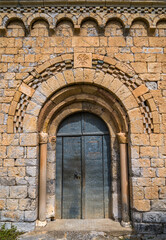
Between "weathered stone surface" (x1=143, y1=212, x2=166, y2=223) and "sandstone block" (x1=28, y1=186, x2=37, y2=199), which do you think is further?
"sandstone block" (x1=28, y1=186, x2=37, y2=199)

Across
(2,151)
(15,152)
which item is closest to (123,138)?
(15,152)

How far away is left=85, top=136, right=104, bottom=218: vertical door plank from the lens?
4242 mm

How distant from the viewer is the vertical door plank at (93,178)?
13.9 feet

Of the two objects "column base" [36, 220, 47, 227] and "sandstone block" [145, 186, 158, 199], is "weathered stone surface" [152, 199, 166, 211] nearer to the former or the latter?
"sandstone block" [145, 186, 158, 199]

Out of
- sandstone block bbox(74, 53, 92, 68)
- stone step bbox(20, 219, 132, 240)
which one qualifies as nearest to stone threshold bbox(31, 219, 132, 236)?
stone step bbox(20, 219, 132, 240)

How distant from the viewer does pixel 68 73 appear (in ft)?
13.5

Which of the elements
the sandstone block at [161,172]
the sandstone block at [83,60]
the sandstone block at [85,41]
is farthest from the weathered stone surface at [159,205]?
the sandstone block at [85,41]

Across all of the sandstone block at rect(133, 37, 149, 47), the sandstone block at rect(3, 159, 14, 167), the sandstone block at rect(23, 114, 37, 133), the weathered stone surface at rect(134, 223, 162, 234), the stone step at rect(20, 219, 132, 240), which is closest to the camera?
the stone step at rect(20, 219, 132, 240)

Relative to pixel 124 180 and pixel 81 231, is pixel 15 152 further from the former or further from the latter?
pixel 124 180

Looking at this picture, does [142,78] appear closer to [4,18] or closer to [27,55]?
[27,55]

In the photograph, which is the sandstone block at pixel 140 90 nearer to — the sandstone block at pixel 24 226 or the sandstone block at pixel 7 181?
the sandstone block at pixel 7 181

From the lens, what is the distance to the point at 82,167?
4.34m

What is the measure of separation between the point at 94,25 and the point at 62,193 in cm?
383

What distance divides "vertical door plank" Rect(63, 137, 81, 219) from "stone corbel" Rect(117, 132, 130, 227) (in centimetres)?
97
